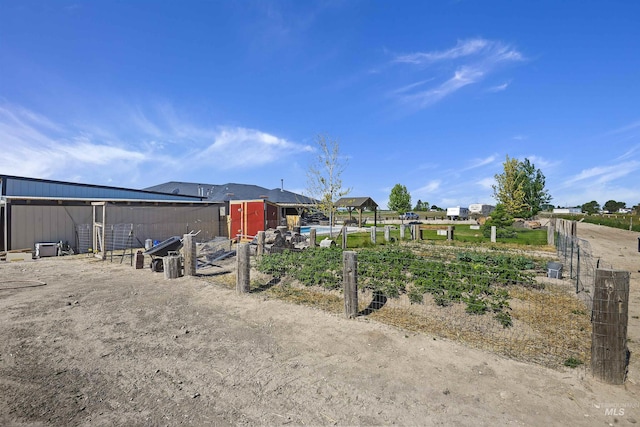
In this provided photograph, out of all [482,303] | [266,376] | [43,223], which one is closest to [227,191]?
[43,223]

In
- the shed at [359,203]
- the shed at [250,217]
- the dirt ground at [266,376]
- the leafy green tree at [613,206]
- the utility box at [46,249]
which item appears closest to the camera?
the dirt ground at [266,376]

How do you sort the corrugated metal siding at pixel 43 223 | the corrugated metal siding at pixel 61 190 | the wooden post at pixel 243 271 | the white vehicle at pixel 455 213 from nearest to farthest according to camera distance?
the wooden post at pixel 243 271 → the corrugated metal siding at pixel 43 223 → the corrugated metal siding at pixel 61 190 → the white vehicle at pixel 455 213

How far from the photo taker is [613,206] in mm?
89125

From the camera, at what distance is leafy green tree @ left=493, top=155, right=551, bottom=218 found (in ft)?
116

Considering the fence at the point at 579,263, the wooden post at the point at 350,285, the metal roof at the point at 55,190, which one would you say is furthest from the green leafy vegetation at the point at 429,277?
the metal roof at the point at 55,190

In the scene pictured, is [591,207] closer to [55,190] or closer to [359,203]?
[359,203]

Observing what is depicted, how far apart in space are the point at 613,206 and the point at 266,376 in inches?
4662

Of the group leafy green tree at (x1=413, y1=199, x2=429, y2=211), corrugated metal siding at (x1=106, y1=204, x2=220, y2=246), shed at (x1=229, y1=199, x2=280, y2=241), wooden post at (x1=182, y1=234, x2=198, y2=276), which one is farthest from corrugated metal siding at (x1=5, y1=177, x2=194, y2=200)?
leafy green tree at (x1=413, y1=199, x2=429, y2=211)

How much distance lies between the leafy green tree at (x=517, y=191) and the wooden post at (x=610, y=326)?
108ft

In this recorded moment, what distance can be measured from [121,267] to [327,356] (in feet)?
34.7

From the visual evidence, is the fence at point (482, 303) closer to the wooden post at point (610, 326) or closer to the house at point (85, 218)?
the wooden post at point (610, 326)

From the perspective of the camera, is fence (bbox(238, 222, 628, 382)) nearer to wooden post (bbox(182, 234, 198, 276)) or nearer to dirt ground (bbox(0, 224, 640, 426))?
dirt ground (bbox(0, 224, 640, 426))

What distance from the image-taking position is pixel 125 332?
5.36 meters

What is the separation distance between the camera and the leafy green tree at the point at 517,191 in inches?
1390
